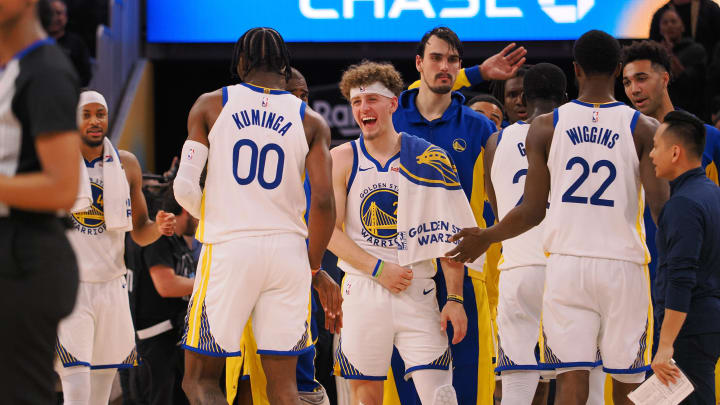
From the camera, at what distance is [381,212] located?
17.1 feet

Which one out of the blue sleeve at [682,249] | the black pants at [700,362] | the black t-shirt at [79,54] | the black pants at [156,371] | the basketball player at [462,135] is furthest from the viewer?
the black t-shirt at [79,54]

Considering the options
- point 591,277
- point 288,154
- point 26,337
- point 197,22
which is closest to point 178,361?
point 288,154

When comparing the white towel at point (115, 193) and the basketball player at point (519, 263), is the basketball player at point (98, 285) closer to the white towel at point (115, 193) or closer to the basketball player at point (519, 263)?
the white towel at point (115, 193)

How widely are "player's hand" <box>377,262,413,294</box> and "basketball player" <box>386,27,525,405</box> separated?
0.60 m

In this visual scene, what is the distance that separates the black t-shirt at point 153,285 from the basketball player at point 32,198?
4.54 m

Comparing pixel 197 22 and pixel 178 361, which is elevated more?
pixel 197 22

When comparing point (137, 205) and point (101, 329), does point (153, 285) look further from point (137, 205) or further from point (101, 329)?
point (101, 329)

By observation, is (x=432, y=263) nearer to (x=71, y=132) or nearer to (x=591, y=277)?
(x=591, y=277)

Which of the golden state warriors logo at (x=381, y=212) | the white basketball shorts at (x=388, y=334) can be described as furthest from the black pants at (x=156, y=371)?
the golden state warriors logo at (x=381, y=212)

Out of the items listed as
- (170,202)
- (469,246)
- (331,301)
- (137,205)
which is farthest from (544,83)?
(170,202)

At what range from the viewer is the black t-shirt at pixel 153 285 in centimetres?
721

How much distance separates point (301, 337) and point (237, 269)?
0.47m

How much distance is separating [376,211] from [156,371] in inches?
114

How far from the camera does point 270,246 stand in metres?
4.48
